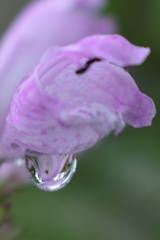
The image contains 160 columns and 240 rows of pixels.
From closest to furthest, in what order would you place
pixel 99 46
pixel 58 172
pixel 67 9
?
pixel 99 46 < pixel 58 172 < pixel 67 9

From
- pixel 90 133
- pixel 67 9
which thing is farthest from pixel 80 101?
pixel 67 9

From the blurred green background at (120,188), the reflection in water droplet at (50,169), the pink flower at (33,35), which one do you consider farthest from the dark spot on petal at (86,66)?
the blurred green background at (120,188)

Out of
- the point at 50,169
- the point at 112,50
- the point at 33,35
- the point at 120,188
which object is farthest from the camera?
the point at 120,188

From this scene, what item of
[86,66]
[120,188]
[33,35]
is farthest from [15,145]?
[120,188]

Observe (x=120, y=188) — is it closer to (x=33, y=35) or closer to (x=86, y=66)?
(x=33, y=35)

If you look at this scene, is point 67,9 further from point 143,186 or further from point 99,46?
point 143,186

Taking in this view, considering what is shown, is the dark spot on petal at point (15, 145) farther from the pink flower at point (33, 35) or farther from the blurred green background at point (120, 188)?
the blurred green background at point (120, 188)
